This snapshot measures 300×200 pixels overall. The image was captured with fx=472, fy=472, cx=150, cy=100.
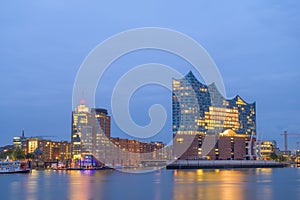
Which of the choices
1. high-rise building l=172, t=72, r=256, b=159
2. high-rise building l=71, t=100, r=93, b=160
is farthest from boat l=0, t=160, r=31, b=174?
high-rise building l=71, t=100, r=93, b=160

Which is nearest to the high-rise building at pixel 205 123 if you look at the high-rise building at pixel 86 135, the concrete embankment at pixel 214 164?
the concrete embankment at pixel 214 164

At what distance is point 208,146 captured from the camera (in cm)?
15838

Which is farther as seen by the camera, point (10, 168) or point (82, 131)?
point (82, 131)

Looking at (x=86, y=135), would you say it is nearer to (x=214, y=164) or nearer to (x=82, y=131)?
(x=82, y=131)

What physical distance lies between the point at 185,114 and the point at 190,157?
1910cm

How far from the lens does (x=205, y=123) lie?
16350 centimetres

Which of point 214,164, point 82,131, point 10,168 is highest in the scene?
point 82,131

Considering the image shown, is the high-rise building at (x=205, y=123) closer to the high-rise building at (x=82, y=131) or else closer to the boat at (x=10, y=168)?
the high-rise building at (x=82, y=131)

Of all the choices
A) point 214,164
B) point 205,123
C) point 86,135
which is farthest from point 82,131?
point 214,164

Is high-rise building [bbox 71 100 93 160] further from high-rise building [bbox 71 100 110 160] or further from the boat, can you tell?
the boat

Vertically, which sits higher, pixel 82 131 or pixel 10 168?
pixel 82 131

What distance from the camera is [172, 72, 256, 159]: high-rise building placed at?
509 ft

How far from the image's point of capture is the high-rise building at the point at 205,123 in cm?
15512

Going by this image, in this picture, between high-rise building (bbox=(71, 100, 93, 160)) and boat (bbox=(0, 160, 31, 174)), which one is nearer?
boat (bbox=(0, 160, 31, 174))
